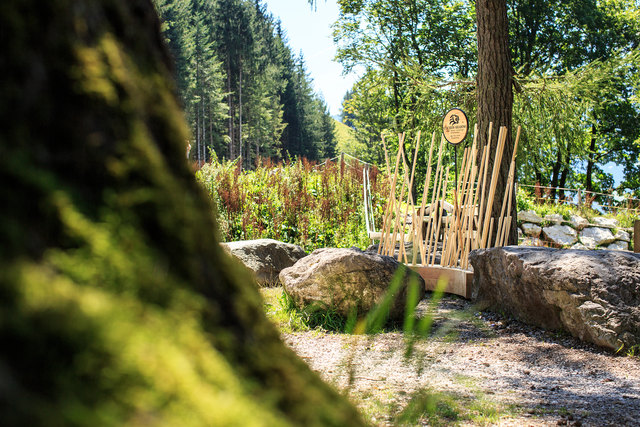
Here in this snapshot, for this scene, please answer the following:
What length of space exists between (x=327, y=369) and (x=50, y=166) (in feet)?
8.74

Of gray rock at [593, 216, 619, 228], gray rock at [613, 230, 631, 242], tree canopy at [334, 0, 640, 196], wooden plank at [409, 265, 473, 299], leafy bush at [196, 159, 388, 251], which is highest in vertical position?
tree canopy at [334, 0, 640, 196]

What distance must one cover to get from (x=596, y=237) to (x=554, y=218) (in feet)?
3.33

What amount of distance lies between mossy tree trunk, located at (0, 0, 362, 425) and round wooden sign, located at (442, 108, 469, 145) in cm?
551

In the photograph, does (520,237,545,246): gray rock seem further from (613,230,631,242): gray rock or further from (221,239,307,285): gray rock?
(221,239,307,285): gray rock

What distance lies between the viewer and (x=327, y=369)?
9.32 ft

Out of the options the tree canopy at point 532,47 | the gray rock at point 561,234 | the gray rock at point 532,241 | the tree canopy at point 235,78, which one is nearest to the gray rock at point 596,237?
the gray rock at point 561,234

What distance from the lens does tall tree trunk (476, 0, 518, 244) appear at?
5.92m

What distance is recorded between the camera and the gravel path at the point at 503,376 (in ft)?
7.06

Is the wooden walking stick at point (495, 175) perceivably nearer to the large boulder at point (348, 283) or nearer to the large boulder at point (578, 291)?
the large boulder at point (578, 291)

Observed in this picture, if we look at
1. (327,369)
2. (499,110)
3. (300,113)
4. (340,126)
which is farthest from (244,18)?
(340,126)

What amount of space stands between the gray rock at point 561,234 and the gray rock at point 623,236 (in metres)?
0.99

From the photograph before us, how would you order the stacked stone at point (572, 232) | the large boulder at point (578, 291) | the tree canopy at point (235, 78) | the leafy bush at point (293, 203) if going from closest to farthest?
the large boulder at point (578, 291) < the leafy bush at point (293, 203) < the stacked stone at point (572, 232) < the tree canopy at point (235, 78)

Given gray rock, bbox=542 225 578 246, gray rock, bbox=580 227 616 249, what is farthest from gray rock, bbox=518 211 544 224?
gray rock, bbox=580 227 616 249

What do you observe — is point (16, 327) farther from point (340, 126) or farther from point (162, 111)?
point (340, 126)
